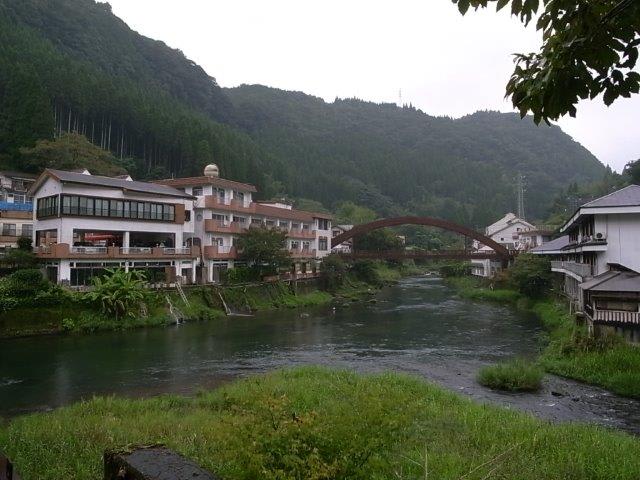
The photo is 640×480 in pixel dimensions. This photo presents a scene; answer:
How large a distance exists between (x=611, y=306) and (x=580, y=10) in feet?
61.1

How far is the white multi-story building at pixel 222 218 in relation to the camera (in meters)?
37.9

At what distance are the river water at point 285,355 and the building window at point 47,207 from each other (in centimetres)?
952

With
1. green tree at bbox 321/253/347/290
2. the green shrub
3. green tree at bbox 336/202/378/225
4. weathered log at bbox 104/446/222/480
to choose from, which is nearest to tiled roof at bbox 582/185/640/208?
the green shrub

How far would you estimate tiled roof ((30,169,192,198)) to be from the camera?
30.0 m

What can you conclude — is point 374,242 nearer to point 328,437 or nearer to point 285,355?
point 285,355

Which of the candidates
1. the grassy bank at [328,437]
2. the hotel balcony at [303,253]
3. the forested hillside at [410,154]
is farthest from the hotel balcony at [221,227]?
the forested hillside at [410,154]

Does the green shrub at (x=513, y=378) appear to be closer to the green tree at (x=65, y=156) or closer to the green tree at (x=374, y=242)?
the green tree at (x=65, y=156)

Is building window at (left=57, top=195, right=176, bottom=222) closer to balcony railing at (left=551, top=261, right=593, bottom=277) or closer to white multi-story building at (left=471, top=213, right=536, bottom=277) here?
balcony railing at (left=551, top=261, right=593, bottom=277)

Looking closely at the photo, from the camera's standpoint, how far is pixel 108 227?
103 ft

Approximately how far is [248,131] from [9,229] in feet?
287

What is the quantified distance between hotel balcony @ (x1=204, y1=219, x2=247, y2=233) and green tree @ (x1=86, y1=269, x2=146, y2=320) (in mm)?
9865

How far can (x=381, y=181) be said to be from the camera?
12300 cm

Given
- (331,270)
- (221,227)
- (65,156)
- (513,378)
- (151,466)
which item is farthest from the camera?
(331,270)

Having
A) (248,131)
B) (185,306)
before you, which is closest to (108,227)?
(185,306)
